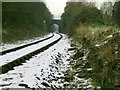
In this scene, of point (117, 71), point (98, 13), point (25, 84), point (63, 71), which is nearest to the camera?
point (25, 84)

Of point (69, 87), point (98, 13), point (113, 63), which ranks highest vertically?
point (98, 13)

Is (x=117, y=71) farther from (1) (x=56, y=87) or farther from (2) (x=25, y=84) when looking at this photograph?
(2) (x=25, y=84)

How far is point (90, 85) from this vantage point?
9.57 m

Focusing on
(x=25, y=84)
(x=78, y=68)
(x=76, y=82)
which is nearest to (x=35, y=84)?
(x=25, y=84)

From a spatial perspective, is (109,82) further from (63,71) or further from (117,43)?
(63,71)

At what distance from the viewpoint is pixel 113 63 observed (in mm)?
9570

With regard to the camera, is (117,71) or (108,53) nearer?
(117,71)

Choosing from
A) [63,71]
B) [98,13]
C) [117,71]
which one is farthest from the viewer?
[98,13]

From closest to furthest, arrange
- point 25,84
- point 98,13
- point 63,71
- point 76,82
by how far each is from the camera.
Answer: point 25,84 → point 76,82 → point 63,71 → point 98,13

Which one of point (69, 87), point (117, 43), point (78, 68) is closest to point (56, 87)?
point (69, 87)

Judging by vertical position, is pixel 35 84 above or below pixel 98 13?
below

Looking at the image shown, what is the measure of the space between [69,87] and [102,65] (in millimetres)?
1371

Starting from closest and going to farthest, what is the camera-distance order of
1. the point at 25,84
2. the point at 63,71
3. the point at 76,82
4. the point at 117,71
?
the point at 25,84 → the point at 117,71 → the point at 76,82 → the point at 63,71

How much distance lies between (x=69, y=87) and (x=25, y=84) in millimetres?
1449
